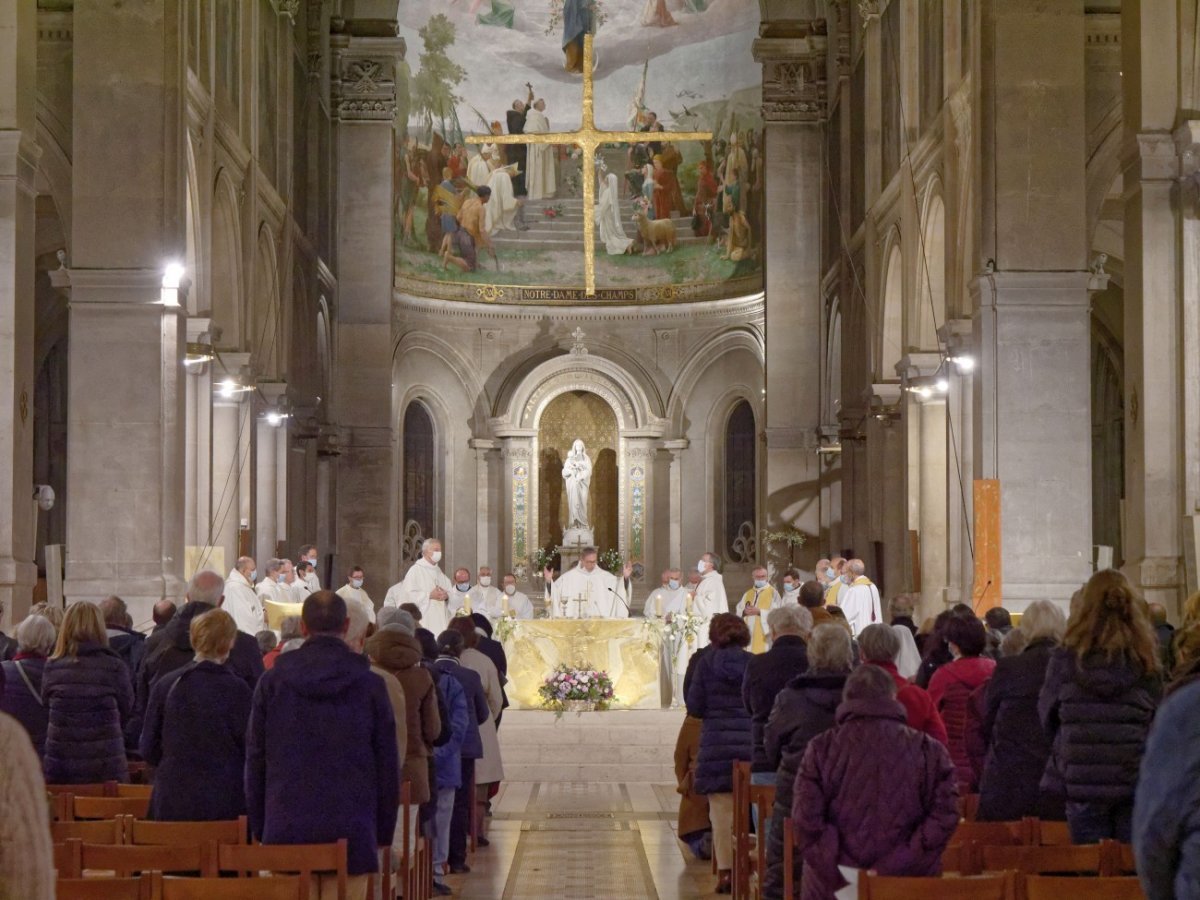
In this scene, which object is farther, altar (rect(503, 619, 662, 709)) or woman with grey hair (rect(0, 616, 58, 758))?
altar (rect(503, 619, 662, 709))

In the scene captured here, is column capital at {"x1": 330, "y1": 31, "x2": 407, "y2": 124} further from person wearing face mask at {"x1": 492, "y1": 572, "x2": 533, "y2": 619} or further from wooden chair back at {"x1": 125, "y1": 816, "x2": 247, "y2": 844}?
wooden chair back at {"x1": 125, "y1": 816, "x2": 247, "y2": 844}

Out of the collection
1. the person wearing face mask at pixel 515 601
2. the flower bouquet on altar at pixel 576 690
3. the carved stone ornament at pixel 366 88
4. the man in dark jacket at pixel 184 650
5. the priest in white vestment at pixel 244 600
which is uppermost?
the carved stone ornament at pixel 366 88

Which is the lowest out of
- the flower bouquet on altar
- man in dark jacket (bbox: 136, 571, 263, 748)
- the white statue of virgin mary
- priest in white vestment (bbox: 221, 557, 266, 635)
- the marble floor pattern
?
the marble floor pattern

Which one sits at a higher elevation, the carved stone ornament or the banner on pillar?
the carved stone ornament

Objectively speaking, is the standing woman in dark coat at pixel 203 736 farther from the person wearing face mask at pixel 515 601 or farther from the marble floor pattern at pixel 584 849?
the person wearing face mask at pixel 515 601

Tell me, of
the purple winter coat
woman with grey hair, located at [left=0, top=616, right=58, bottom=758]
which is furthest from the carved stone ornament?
the purple winter coat

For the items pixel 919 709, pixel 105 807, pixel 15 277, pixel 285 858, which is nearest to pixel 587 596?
pixel 15 277

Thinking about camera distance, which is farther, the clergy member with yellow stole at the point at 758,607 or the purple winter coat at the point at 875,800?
the clergy member with yellow stole at the point at 758,607

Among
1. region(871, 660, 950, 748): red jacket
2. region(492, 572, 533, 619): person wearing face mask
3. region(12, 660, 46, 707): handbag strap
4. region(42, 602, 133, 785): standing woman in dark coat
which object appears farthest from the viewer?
region(492, 572, 533, 619): person wearing face mask

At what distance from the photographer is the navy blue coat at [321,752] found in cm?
690

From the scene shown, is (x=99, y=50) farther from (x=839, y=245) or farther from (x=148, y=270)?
(x=839, y=245)

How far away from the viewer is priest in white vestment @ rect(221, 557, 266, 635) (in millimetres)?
18719

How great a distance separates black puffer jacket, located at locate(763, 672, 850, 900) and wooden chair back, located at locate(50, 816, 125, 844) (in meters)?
2.85

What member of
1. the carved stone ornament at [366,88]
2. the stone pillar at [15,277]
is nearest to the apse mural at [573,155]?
the carved stone ornament at [366,88]
